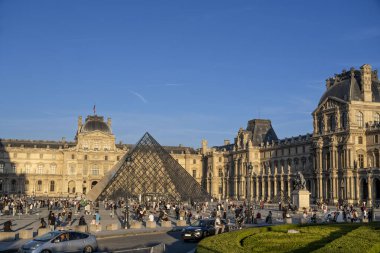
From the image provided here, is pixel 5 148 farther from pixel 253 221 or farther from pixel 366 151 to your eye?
pixel 253 221

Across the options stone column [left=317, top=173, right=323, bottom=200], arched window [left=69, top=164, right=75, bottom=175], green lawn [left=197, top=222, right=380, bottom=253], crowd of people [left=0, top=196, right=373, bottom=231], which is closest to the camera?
green lawn [left=197, top=222, right=380, bottom=253]

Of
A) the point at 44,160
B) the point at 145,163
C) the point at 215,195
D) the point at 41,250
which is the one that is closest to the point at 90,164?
the point at 44,160

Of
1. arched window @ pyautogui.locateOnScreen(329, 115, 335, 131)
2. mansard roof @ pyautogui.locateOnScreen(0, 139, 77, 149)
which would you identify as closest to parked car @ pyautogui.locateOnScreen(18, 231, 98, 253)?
arched window @ pyautogui.locateOnScreen(329, 115, 335, 131)

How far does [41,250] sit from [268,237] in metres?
8.60

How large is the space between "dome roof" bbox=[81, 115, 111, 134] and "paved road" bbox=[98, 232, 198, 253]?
83.0 meters

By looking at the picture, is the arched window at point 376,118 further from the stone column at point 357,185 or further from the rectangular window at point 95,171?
the rectangular window at point 95,171

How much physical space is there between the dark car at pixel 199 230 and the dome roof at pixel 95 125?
86289mm

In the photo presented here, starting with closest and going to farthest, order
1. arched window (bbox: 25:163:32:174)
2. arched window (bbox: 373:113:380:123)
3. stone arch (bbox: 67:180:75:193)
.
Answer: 1. arched window (bbox: 373:113:380:123)
2. arched window (bbox: 25:163:32:174)
3. stone arch (bbox: 67:180:75:193)

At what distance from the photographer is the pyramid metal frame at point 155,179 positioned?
54.1 meters

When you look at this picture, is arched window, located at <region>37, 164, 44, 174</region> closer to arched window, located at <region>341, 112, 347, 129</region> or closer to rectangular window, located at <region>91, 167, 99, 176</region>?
rectangular window, located at <region>91, 167, 99, 176</region>

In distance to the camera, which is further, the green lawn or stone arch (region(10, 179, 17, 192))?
stone arch (region(10, 179, 17, 192))

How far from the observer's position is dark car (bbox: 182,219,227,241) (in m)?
25.5

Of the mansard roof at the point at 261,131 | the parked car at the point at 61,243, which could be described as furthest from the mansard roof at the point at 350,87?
the parked car at the point at 61,243

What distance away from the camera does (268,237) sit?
20.3 metres
